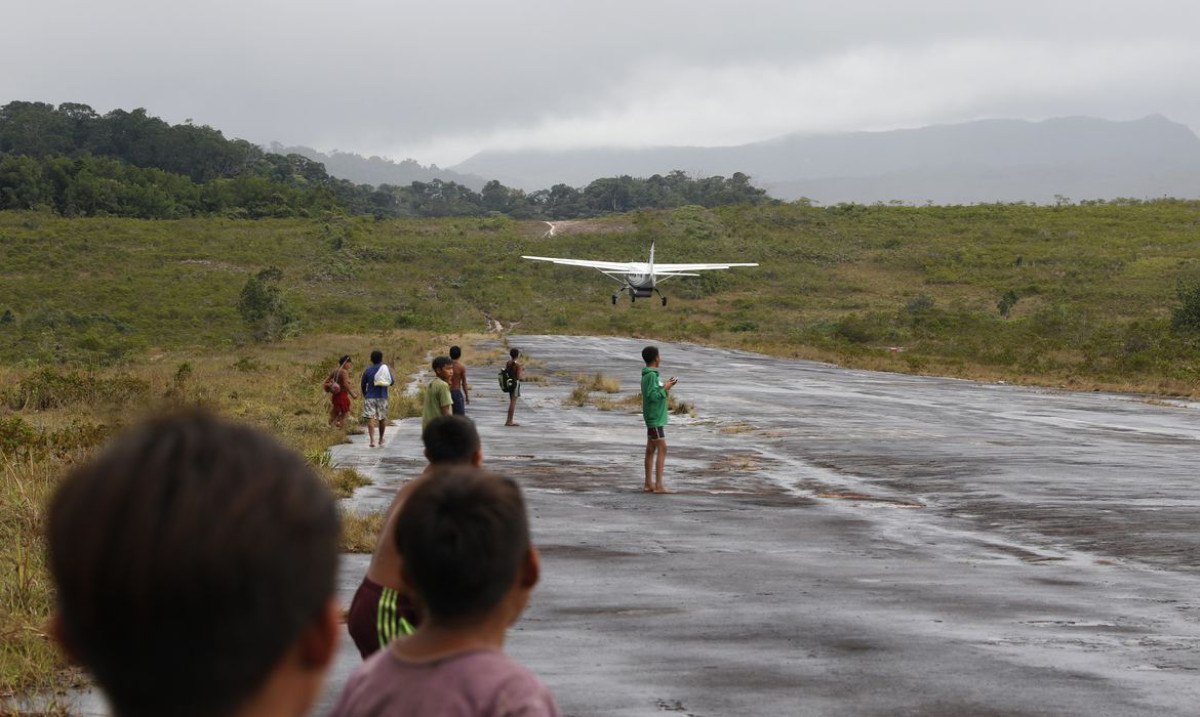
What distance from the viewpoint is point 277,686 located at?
75.7 inches

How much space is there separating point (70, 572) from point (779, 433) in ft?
85.3

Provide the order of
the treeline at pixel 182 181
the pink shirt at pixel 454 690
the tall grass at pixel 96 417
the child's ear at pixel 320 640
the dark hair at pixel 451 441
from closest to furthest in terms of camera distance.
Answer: the child's ear at pixel 320 640 < the pink shirt at pixel 454 690 < the dark hair at pixel 451 441 < the tall grass at pixel 96 417 < the treeline at pixel 182 181

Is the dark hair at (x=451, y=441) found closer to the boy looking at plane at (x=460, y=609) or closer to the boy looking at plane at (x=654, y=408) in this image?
the boy looking at plane at (x=460, y=609)

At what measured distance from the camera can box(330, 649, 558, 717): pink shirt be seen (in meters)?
2.83

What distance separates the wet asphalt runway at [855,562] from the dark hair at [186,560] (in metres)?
6.26

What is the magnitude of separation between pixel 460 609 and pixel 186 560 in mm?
1326

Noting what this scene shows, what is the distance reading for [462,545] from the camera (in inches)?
119

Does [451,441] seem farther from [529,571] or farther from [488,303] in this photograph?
[488,303]

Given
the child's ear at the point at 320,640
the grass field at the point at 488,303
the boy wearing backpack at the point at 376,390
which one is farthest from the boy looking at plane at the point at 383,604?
the boy wearing backpack at the point at 376,390

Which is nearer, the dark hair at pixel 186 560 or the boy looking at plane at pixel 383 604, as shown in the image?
the dark hair at pixel 186 560

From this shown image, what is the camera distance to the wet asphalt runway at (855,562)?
8719 mm

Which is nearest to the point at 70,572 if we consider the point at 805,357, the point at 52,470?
the point at 52,470

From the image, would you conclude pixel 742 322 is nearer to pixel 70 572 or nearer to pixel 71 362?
pixel 71 362

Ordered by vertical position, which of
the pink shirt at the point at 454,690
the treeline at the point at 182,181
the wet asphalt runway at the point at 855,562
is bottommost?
the wet asphalt runway at the point at 855,562
